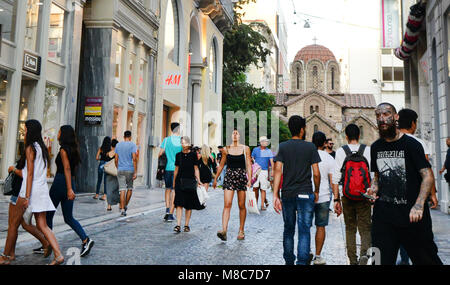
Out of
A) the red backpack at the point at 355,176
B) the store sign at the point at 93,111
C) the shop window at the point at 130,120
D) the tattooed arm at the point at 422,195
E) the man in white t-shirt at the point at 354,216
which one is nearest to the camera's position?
the tattooed arm at the point at 422,195

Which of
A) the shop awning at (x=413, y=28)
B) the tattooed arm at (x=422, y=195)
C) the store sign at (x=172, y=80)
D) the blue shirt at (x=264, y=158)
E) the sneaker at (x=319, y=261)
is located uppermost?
the shop awning at (x=413, y=28)

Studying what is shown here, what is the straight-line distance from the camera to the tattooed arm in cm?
337

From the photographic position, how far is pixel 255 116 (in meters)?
36.1

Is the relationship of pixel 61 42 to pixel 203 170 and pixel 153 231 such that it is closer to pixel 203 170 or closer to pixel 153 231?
pixel 203 170

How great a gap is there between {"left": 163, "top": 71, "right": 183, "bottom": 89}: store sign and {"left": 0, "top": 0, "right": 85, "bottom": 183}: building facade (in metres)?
7.32

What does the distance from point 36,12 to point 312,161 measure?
1121 centimetres

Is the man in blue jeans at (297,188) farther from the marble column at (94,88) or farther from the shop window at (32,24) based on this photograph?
the marble column at (94,88)

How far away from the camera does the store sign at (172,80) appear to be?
72.0ft

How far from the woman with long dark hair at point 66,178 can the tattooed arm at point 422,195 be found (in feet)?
13.3

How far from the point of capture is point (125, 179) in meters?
9.82

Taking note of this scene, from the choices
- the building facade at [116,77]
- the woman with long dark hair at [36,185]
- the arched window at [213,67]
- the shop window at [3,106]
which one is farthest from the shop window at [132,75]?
the woman with long dark hair at [36,185]

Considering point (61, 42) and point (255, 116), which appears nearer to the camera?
point (61, 42)

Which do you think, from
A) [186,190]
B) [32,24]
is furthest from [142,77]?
[186,190]
